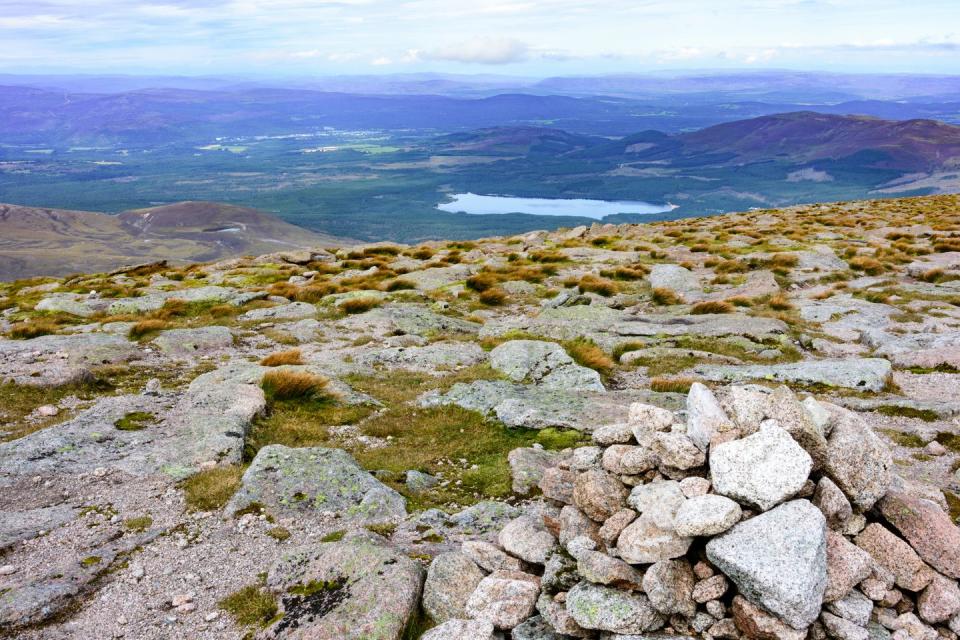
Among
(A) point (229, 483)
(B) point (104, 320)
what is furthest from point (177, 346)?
(A) point (229, 483)

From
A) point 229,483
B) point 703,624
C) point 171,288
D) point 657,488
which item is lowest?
point 171,288

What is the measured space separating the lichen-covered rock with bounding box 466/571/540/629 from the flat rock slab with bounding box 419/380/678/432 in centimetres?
603

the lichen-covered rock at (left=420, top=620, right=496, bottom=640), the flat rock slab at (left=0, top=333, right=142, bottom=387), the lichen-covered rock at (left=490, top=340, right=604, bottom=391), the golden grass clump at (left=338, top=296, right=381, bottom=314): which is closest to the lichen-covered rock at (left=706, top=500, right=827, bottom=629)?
the lichen-covered rock at (left=420, top=620, right=496, bottom=640)

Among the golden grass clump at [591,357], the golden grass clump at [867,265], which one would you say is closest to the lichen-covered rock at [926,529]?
the golden grass clump at [591,357]

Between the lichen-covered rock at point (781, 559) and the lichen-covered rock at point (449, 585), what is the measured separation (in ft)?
10.2

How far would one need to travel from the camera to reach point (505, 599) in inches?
289

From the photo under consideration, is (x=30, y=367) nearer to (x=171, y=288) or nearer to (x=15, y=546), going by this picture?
(x=15, y=546)

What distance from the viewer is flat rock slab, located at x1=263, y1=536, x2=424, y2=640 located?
289 inches

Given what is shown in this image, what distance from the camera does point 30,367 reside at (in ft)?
56.0

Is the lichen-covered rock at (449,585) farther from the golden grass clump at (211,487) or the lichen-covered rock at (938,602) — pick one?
the lichen-covered rock at (938,602)

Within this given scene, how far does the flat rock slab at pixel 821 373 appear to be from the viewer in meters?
16.5

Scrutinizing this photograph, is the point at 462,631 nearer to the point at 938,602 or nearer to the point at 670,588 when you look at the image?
the point at 670,588

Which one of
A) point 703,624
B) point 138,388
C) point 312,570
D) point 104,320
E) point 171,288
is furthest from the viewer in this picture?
point 171,288

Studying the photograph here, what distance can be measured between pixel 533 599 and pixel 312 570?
10.3ft
